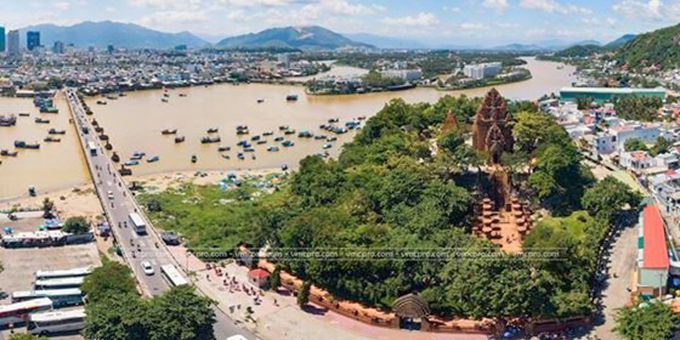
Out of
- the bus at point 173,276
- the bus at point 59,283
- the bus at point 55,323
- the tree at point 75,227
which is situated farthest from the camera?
the tree at point 75,227

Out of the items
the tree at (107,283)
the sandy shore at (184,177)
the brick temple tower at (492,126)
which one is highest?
the brick temple tower at (492,126)

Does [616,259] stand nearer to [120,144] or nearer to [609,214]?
[609,214]

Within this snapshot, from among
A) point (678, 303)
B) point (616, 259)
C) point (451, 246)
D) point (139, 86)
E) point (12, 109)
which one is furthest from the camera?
point (139, 86)

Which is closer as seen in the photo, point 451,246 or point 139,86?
point 451,246

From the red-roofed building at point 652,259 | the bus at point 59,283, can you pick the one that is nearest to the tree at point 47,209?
the bus at point 59,283

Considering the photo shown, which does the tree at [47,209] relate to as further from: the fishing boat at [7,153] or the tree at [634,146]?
the tree at [634,146]

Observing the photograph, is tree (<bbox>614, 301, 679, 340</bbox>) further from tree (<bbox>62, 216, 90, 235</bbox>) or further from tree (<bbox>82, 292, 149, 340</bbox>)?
tree (<bbox>62, 216, 90, 235</bbox>)

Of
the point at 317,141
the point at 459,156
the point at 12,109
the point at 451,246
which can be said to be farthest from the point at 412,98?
the point at 451,246

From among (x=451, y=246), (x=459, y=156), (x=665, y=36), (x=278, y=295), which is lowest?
(x=278, y=295)
